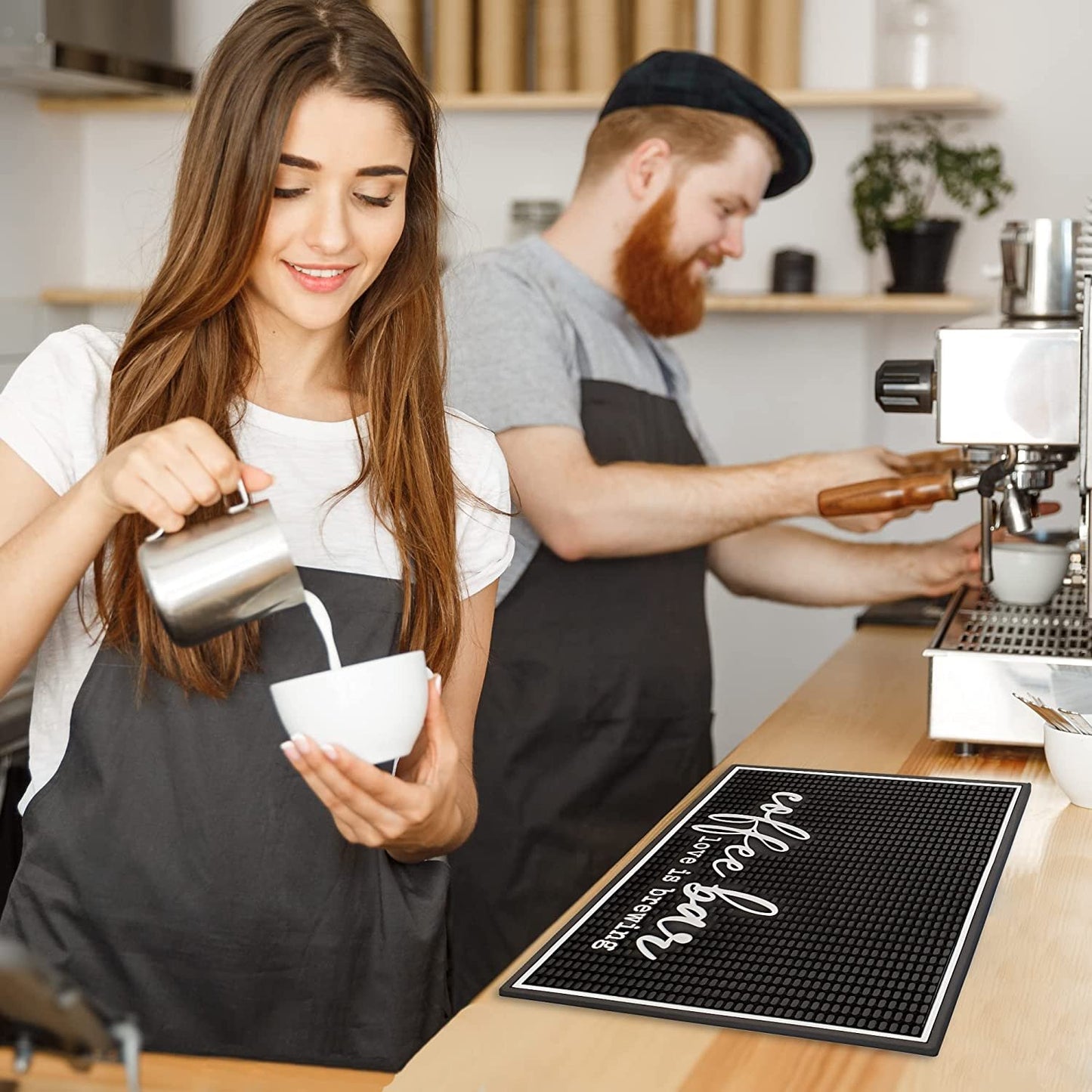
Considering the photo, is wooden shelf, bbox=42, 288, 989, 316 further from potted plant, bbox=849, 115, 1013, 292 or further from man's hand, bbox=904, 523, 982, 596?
man's hand, bbox=904, 523, 982, 596

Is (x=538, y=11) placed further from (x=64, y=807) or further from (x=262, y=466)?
(x=64, y=807)

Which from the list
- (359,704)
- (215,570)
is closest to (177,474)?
(215,570)

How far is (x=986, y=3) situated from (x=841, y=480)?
1.70 m

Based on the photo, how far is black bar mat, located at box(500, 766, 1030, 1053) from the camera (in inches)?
37.8

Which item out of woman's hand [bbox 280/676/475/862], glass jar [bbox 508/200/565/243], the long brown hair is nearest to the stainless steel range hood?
glass jar [bbox 508/200/565/243]

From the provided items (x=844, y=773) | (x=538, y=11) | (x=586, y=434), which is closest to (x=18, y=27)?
(x=538, y=11)

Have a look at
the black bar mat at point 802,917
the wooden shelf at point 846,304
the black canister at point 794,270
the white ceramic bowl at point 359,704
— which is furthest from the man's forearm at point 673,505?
the black canister at point 794,270

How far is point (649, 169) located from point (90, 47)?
1.44 meters

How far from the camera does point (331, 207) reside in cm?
118

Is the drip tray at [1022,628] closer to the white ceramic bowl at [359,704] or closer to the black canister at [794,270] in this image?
the white ceramic bowl at [359,704]

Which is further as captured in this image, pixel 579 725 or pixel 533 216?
pixel 533 216

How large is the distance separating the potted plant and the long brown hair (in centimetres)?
170

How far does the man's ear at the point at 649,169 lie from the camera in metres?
2.02

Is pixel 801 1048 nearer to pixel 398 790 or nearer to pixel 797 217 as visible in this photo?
pixel 398 790
